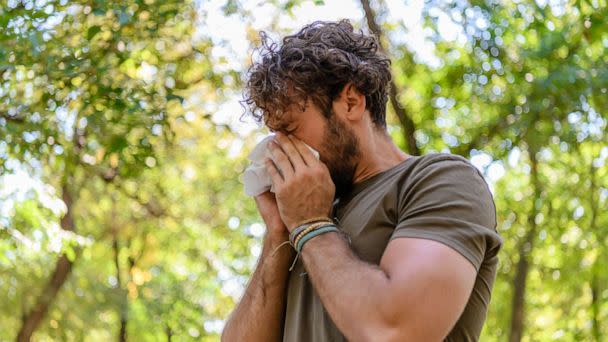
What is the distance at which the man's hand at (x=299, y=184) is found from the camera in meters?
2.33

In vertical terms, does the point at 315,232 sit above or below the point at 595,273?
above

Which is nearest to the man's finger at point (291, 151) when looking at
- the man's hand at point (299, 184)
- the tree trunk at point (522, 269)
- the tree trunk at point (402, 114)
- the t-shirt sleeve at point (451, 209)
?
the man's hand at point (299, 184)

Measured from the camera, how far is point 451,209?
2.13 m

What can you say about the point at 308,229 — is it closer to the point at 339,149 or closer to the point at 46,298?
the point at 339,149

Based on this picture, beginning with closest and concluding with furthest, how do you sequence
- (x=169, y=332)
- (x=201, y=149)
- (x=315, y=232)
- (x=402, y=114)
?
(x=315, y=232) → (x=402, y=114) → (x=169, y=332) → (x=201, y=149)

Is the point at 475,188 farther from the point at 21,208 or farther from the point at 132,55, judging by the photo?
the point at 21,208

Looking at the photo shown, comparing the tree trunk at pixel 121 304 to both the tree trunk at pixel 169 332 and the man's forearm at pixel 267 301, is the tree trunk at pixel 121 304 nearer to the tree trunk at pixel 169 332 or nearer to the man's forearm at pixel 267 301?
the tree trunk at pixel 169 332

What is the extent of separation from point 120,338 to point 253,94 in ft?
38.1

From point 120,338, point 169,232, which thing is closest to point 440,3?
point 169,232

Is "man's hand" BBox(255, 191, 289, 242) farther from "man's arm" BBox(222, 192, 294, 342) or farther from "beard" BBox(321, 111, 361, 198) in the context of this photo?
"beard" BBox(321, 111, 361, 198)

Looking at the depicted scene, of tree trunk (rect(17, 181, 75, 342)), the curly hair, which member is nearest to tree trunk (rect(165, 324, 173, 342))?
tree trunk (rect(17, 181, 75, 342))

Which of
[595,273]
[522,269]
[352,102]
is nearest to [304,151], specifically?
[352,102]

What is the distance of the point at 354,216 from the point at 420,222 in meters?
0.28

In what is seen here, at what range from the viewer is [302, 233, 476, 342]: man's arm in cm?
198
